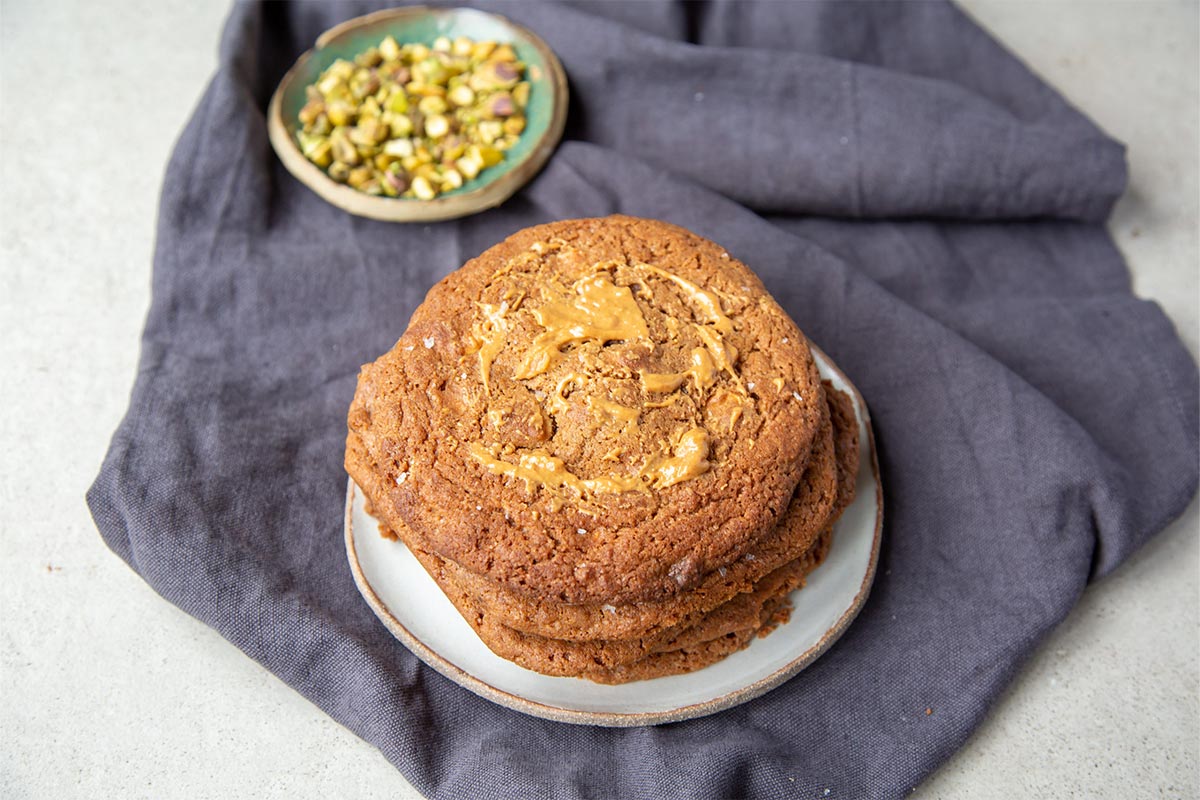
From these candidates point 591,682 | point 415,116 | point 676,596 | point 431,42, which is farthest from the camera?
point 431,42

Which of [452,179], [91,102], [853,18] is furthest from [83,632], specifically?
[853,18]

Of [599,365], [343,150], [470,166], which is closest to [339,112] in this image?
[343,150]

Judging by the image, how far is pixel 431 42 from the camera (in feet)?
10.1

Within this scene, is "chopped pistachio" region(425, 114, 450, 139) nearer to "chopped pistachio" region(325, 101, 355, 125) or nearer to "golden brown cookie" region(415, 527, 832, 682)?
"chopped pistachio" region(325, 101, 355, 125)

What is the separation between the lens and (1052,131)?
9.45ft

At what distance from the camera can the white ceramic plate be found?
206 centimetres

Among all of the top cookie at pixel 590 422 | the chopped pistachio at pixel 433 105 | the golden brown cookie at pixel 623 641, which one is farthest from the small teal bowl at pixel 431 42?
the golden brown cookie at pixel 623 641

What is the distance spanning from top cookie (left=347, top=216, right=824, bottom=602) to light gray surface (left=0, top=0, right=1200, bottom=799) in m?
0.67

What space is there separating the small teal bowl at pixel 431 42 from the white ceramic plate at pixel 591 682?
93cm

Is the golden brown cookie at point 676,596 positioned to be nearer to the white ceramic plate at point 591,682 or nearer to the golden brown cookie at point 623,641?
the golden brown cookie at point 623,641

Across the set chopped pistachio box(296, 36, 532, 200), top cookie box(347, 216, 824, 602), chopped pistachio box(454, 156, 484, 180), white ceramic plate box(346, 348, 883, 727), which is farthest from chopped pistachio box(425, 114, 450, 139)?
white ceramic plate box(346, 348, 883, 727)

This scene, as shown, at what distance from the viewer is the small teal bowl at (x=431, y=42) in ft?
9.10

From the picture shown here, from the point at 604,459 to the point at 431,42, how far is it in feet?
5.75

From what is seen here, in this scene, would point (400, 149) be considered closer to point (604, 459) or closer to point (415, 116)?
point (415, 116)
